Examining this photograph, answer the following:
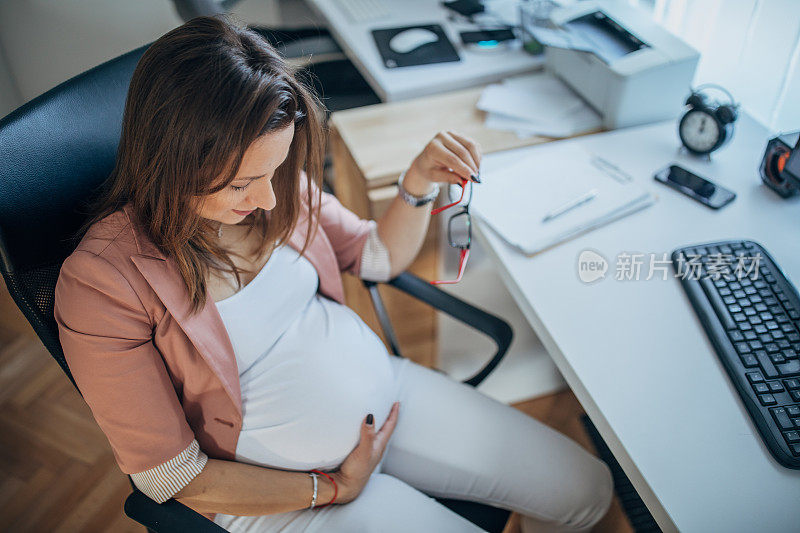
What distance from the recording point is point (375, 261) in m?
1.12

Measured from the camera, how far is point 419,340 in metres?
1.60

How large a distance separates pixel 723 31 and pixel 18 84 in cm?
176

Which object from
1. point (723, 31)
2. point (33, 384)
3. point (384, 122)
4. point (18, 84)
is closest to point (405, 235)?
point (384, 122)

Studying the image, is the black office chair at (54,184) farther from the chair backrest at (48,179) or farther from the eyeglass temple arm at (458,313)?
the eyeglass temple arm at (458,313)

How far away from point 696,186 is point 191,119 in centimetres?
95

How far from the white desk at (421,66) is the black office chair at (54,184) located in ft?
2.47

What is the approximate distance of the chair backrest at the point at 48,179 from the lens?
0.73 m

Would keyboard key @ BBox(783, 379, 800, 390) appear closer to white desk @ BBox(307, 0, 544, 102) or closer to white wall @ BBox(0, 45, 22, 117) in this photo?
white desk @ BBox(307, 0, 544, 102)

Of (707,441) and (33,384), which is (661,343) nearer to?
(707,441)

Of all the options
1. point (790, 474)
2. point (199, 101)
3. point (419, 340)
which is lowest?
point (419, 340)

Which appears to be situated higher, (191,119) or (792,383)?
(191,119)

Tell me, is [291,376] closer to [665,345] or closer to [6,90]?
[665,345]

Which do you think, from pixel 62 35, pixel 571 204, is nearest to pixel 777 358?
pixel 571 204

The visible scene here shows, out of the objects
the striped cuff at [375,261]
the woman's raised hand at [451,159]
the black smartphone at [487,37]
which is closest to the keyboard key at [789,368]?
the woman's raised hand at [451,159]
